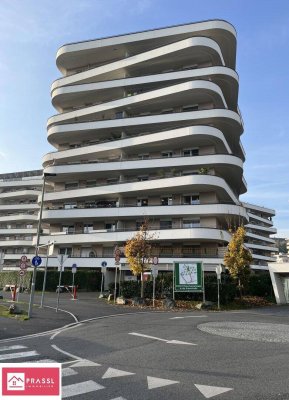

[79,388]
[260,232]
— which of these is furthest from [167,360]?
[260,232]

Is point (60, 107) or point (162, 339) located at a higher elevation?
point (60, 107)

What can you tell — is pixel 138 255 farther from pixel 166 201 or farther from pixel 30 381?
pixel 30 381

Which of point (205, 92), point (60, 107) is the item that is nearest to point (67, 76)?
point (60, 107)

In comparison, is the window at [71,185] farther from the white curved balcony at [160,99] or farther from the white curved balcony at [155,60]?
the white curved balcony at [155,60]

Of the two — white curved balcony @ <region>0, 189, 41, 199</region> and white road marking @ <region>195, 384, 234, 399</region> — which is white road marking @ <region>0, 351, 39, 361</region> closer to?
white road marking @ <region>195, 384, 234, 399</region>

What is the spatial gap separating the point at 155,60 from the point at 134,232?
20794 mm

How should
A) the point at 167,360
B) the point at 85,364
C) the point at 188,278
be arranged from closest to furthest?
the point at 85,364 → the point at 167,360 → the point at 188,278

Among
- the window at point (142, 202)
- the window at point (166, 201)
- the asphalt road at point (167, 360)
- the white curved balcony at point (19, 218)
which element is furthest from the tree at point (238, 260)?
the white curved balcony at point (19, 218)

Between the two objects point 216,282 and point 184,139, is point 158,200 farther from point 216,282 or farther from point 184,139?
point 216,282

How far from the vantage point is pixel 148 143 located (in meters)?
43.4

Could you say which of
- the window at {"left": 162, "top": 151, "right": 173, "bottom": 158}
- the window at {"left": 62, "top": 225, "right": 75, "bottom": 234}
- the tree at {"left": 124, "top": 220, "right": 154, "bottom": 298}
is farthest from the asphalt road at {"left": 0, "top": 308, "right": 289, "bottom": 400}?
the window at {"left": 62, "top": 225, "right": 75, "bottom": 234}

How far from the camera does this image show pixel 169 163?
1655 inches

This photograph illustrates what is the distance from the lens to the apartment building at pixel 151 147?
40.8 metres

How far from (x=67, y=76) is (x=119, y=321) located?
41101 millimetres
